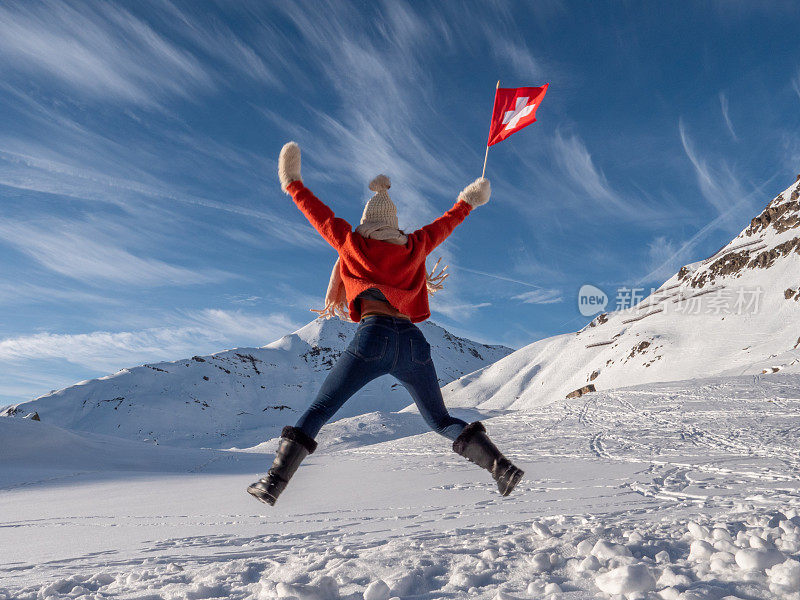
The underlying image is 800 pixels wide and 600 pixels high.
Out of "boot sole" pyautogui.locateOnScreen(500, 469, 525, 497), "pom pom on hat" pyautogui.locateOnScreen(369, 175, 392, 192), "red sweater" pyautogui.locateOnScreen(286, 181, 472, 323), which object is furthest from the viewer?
"pom pom on hat" pyautogui.locateOnScreen(369, 175, 392, 192)

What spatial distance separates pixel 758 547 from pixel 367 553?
161 centimetres

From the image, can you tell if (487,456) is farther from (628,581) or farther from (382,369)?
(628,581)

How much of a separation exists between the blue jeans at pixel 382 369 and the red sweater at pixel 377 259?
0.18 m

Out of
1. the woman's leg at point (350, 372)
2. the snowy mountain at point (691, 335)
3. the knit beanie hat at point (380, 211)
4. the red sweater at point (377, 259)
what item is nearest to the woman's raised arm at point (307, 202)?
the red sweater at point (377, 259)

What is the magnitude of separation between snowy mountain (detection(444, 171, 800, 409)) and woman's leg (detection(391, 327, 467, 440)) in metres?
29.5

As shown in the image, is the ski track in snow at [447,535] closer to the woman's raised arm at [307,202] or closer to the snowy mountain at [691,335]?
the woman's raised arm at [307,202]

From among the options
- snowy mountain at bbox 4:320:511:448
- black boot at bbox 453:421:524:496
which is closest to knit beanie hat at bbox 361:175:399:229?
black boot at bbox 453:421:524:496

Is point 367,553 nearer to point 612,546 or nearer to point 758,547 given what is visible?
point 612,546

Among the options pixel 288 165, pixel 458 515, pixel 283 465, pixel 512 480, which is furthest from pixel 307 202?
pixel 458 515

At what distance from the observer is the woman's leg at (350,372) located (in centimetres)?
260

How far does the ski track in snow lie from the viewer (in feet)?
5.71

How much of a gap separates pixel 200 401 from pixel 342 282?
86.3 meters

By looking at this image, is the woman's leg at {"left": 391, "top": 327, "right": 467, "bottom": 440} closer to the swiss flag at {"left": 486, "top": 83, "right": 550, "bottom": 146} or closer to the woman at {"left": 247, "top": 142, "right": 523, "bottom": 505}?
the woman at {"left": 247, "top": 142, "right": 523, "bottom": 505}

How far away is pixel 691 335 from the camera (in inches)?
1882
